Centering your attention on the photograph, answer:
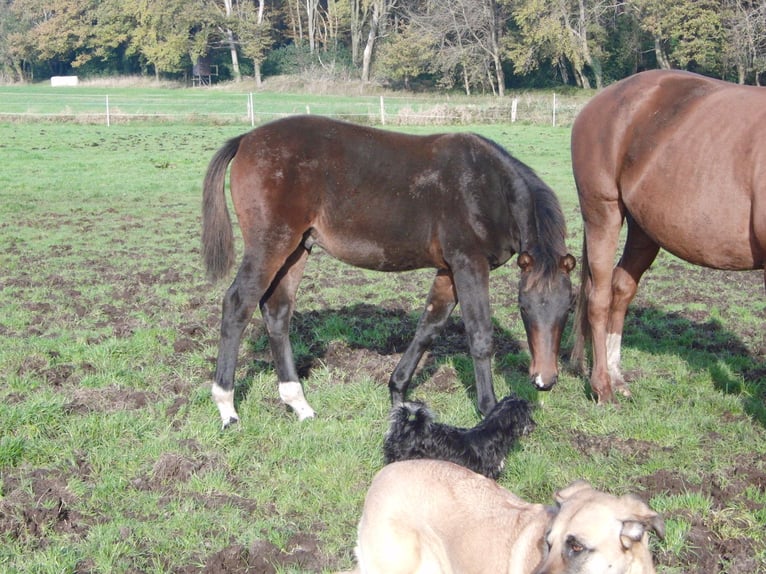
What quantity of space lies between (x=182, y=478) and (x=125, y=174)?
17.8 meters

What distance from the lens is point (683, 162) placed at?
6.00 meters

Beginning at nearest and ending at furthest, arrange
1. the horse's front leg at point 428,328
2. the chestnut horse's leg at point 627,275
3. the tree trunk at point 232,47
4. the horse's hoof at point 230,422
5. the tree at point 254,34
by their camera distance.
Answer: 1. the horse's hoof at point 230,422
2. the horse's front leg at point 428,328
3. the chestnut horse's leg at point 627,275
4. the tree at point 254,34
5. the tree trunk at point 232,47

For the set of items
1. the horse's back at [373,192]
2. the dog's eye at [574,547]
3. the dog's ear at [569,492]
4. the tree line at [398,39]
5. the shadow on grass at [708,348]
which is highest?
the tree line at [398,39]

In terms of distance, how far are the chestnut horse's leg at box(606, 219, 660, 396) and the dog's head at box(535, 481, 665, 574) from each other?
13.3 feet

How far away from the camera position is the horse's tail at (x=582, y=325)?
7004 millimetres

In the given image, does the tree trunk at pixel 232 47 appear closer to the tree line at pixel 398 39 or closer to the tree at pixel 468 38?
the tree line at pixel 398 39

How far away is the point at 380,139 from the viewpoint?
6184 millimetres

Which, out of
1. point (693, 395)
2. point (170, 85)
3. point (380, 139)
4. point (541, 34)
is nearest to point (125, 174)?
point (380, 139)

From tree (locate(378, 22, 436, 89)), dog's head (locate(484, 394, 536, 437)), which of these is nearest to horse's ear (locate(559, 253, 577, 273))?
dog's head (locate(484, 394, 536, 437))

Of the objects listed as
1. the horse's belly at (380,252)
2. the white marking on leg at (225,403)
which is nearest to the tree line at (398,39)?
the horse's belly at (380,252)

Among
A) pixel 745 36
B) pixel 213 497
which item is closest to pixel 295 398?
pixel 213 497

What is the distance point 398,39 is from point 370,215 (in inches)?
2268

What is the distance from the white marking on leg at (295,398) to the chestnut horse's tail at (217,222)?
1.05 metres

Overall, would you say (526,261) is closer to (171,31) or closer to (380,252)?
(380,252)
